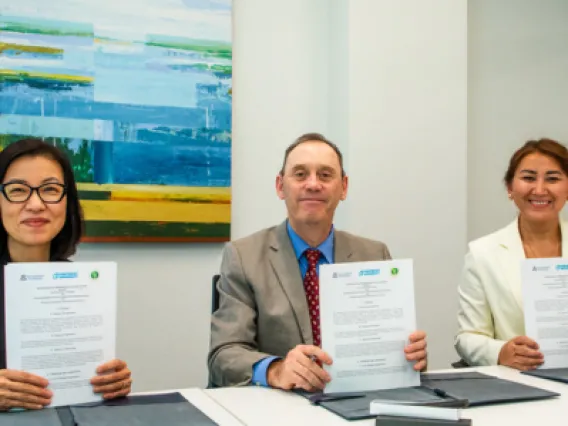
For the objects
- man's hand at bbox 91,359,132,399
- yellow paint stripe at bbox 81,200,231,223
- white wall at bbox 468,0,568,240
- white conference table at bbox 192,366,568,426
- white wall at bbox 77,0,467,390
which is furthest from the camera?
white wall at bbox 468,0,568,240

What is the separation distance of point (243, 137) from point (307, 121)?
1.24 ft

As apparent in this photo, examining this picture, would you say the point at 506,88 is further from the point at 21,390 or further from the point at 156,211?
the point at 21,390

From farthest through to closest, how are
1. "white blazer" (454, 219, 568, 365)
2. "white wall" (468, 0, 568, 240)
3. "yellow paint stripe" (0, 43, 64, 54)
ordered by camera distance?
"white wall" (468, 0, 568, 240)
"yellow paint stripe" (0, 43, 64, 54)
"white blazer" (454, 219, 568, 365)

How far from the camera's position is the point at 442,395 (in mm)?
1682

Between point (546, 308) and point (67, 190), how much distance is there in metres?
1.61

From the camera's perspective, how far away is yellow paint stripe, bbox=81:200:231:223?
9.91 ft

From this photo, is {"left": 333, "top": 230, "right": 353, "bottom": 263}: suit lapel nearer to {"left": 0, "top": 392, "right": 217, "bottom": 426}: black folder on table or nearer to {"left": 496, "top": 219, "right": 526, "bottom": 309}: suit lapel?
{"left": 496, "top": 219, "right": 526, "bottom": 309}: suit lapel

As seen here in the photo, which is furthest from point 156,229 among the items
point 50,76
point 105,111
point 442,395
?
point 442,395

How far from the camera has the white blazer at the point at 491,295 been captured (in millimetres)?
2402

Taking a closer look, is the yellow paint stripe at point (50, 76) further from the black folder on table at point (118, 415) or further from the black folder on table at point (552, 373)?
the black folder on table at point (552, 373)

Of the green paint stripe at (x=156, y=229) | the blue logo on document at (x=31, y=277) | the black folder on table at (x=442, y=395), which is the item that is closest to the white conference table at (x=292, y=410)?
the black folder on table at (x=442, y=395)

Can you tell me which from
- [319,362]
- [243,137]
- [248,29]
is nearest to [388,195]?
[243,137]

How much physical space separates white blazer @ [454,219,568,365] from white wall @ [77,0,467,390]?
2.90 ft

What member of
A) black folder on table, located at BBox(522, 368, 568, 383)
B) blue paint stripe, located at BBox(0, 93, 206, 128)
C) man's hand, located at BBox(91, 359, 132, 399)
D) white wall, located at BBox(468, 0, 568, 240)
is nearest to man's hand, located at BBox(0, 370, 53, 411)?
man's hand, located at BBox(91, 359, 132, 399)
